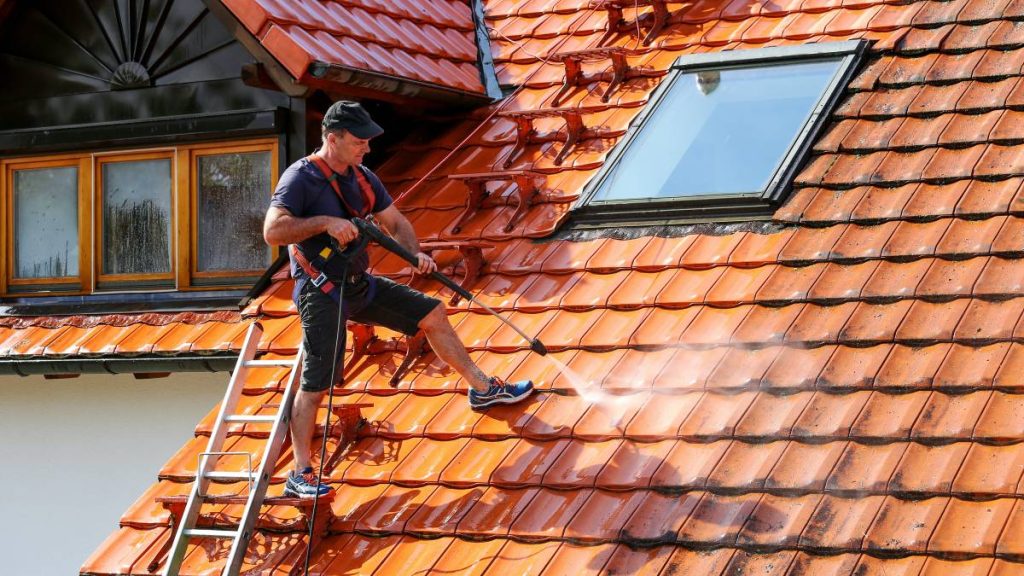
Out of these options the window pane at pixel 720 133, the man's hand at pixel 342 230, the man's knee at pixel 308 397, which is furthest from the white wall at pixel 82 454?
the window pane at pixel 720 133

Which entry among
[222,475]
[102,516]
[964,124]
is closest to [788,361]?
[964,124]

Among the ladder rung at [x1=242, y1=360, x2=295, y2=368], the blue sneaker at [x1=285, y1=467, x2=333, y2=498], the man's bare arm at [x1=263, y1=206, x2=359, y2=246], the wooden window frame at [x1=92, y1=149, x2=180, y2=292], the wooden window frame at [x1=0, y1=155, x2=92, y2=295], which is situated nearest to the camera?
the blue sneaker at [x1=285, y1=467, x2=333, y2=498]

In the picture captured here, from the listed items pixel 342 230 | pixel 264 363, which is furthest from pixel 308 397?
pixel 342 230

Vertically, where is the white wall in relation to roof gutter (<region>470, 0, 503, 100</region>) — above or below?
below

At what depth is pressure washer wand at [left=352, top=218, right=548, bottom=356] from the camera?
6195 millimetres

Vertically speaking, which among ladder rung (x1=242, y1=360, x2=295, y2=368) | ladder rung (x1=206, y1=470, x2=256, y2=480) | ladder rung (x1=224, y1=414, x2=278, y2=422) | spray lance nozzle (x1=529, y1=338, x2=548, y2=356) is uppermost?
spray lance nozzle (x1=529, y1=338, x2=548, y2=356)

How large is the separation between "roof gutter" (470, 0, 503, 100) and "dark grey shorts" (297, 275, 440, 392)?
244 centimetres

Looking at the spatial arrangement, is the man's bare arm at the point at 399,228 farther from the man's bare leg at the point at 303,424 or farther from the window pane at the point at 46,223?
the window pane at the point at 46,223

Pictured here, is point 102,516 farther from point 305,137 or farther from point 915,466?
point 915,466

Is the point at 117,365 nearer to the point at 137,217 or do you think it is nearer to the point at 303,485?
the point at 137,217

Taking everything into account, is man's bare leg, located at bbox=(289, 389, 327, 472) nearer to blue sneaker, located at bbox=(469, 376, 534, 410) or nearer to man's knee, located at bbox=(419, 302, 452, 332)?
man's knee, located at bbox=(419, 302, 452, 332)

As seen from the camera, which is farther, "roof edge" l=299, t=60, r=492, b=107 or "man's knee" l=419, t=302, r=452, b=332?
"roof edge" l=299, t=60, r=492, b=107

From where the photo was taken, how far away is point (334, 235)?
6090 millimetres

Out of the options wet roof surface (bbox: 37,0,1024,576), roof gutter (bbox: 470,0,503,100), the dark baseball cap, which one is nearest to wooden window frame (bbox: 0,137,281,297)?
wet roof surface (bbox: 37,0,1024,576)
